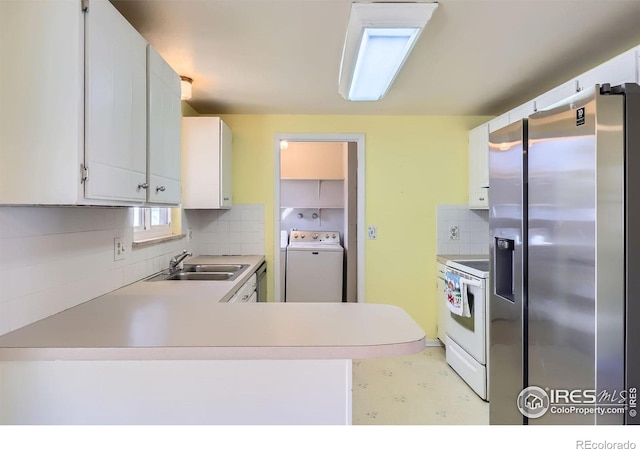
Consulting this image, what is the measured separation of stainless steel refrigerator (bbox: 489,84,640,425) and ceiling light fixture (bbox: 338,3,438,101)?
2.19 ft

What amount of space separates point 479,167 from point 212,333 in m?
2.88

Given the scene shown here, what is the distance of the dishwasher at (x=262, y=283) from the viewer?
312 centimetres

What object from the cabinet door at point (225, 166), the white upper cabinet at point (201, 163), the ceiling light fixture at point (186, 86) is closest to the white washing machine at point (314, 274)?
the cabinet door at point (225, 166)

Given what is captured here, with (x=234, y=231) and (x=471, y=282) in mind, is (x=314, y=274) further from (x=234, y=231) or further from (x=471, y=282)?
(x=471, y=282)

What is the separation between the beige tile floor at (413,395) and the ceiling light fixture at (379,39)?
208 cm

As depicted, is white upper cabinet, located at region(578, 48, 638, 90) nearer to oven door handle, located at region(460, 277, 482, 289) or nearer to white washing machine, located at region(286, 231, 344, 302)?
oven door handle, located at region(460, 277, 482, 289)

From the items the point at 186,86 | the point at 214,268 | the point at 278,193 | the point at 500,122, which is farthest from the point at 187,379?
the point at 500,122

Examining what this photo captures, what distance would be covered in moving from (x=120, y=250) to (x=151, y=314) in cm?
66

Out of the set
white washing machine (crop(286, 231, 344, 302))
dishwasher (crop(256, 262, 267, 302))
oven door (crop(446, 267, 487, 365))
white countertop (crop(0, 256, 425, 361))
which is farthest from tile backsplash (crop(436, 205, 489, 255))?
white countertop (crop(0, 256, 425, 361))

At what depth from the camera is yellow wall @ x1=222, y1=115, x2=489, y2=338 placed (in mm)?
3521

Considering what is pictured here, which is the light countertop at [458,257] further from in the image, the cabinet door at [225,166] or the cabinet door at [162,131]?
the cabinet door at [162,131]

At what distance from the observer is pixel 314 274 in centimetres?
440

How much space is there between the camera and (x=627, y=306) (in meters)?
1.24
